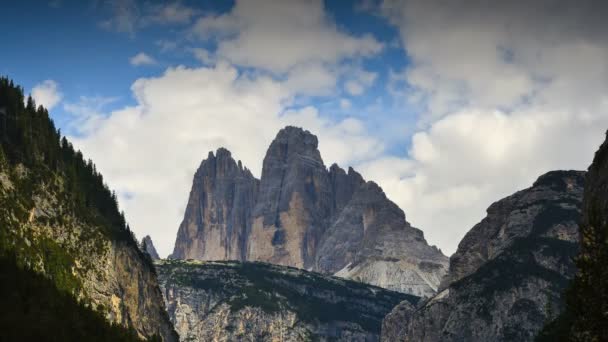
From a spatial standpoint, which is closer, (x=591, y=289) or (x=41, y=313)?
(x=591, y=289)

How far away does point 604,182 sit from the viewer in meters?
130

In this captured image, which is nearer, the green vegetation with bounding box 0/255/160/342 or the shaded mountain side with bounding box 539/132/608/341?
the shaded mountain side with bounding box 539/132/608/341

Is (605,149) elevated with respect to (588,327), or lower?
elevated

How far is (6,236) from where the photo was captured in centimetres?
19562

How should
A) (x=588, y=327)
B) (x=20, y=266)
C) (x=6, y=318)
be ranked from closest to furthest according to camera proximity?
(x=588, y=327) → (x=6, y=318) → (x=20, y=266)

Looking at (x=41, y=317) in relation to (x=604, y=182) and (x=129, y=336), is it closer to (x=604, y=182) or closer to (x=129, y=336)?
(x=129, y=336)

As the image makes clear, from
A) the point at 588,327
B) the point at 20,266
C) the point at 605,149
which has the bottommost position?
the point at 588,327

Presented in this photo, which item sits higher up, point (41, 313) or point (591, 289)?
point (41, 313)

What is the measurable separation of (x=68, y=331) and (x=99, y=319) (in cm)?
2533

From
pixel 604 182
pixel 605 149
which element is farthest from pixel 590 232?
pixel 605 149

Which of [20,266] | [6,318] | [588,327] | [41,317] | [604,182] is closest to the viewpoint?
[588,327]

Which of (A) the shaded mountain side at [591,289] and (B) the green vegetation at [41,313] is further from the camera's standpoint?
(B) the green vegetation at [41,313]

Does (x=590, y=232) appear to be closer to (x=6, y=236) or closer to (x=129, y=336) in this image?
(x=129, y=336)

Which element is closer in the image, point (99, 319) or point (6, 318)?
point (6, 318)
